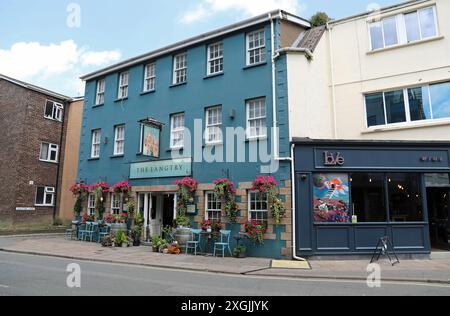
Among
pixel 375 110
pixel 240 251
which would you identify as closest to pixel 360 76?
pixel 375 110

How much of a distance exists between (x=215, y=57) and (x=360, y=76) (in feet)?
21.5

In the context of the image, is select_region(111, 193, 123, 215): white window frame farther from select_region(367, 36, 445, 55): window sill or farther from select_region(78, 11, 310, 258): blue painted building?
select_region(367, 36, 445, 55): window sill

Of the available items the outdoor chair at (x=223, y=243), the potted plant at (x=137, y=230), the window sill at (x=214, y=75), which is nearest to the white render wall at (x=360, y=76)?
the window sill at (x=214, y=75)

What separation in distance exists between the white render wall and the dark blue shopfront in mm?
1011

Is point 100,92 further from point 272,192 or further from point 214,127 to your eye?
point 272,192

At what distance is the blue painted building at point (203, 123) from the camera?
14289 mm

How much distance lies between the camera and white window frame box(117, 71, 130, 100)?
20.0 metres

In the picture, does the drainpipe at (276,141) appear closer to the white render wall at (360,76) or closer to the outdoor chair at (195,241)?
the white render wall at (360,76)

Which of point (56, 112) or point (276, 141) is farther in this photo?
point (56, 112)

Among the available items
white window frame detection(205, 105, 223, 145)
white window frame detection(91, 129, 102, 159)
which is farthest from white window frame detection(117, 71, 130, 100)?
white window frame detection(205, 105, 223, 145)

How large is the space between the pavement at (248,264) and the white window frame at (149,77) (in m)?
8.37

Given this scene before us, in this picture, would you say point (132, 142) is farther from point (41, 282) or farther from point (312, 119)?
point (41, 282)

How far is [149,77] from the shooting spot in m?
19.1
